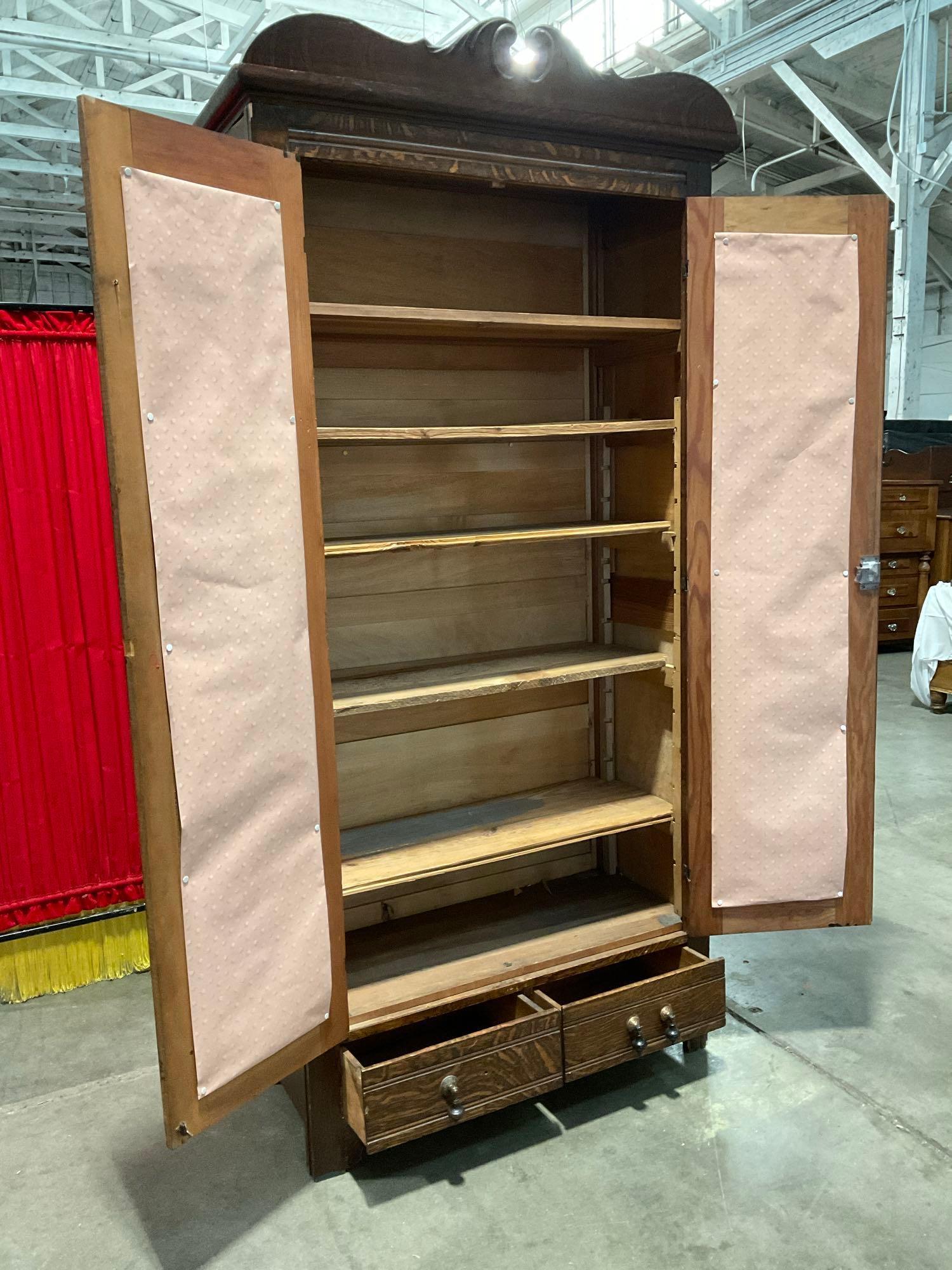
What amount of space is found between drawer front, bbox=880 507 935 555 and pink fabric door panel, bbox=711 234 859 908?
5.12 meters

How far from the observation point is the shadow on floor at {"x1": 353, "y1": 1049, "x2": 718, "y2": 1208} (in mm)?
2002

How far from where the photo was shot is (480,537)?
6.70 ft

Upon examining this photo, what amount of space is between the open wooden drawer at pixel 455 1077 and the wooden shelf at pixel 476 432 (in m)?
1.19

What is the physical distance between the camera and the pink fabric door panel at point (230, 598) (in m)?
1.54

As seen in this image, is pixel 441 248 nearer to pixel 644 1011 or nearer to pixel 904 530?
pixel 644 1011

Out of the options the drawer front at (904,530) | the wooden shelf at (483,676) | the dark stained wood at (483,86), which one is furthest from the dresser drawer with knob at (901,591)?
the dark stained wood at (483,86)

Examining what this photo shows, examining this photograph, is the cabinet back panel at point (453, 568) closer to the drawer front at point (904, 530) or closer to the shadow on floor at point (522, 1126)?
the shadow on floor at point (522, 1126)

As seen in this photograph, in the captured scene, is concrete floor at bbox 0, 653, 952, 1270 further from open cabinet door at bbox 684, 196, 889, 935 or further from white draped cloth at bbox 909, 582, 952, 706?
white draped cloth at bbox 909, 582, 952, 706

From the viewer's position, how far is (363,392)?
2262 millimetres

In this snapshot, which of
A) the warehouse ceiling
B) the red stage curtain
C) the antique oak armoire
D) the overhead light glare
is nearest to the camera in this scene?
the antique oak armoire

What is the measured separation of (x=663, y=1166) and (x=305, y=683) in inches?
48.2

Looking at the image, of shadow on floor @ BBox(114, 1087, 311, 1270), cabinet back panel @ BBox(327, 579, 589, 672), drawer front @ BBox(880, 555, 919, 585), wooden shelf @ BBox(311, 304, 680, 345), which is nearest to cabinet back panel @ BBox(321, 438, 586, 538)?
cabinet back panel @ BBox(327, 579, 589, 672)

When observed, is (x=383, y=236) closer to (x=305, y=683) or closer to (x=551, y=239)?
(x=551, y=239)

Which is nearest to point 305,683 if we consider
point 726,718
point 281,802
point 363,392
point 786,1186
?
point 281,802
